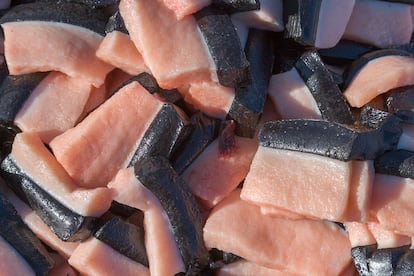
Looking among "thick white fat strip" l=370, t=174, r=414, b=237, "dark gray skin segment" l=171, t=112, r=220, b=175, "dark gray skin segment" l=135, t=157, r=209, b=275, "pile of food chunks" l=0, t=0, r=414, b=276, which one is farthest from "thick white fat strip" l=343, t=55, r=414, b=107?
"dark gray skin segment" l=135, t=157, r=209, b=275

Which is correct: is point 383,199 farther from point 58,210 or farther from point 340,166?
point 58,210

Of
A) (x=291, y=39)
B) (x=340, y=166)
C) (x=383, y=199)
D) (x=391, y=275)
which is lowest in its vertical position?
(x=391, y=275)

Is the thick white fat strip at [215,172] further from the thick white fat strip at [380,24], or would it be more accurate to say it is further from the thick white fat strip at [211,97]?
the thick white fat strip at [380,24]

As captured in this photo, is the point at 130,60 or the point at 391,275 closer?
the point at 391,275

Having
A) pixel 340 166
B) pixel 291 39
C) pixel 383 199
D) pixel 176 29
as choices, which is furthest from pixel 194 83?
pixel 383 199

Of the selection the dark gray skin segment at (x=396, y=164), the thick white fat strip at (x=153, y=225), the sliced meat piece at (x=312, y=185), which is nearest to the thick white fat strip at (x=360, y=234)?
the sliced meat piece at (x=312, y=185)

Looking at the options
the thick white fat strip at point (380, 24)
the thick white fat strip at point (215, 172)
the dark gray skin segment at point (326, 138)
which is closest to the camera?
the dark gray skin segment at point (326, 138)
